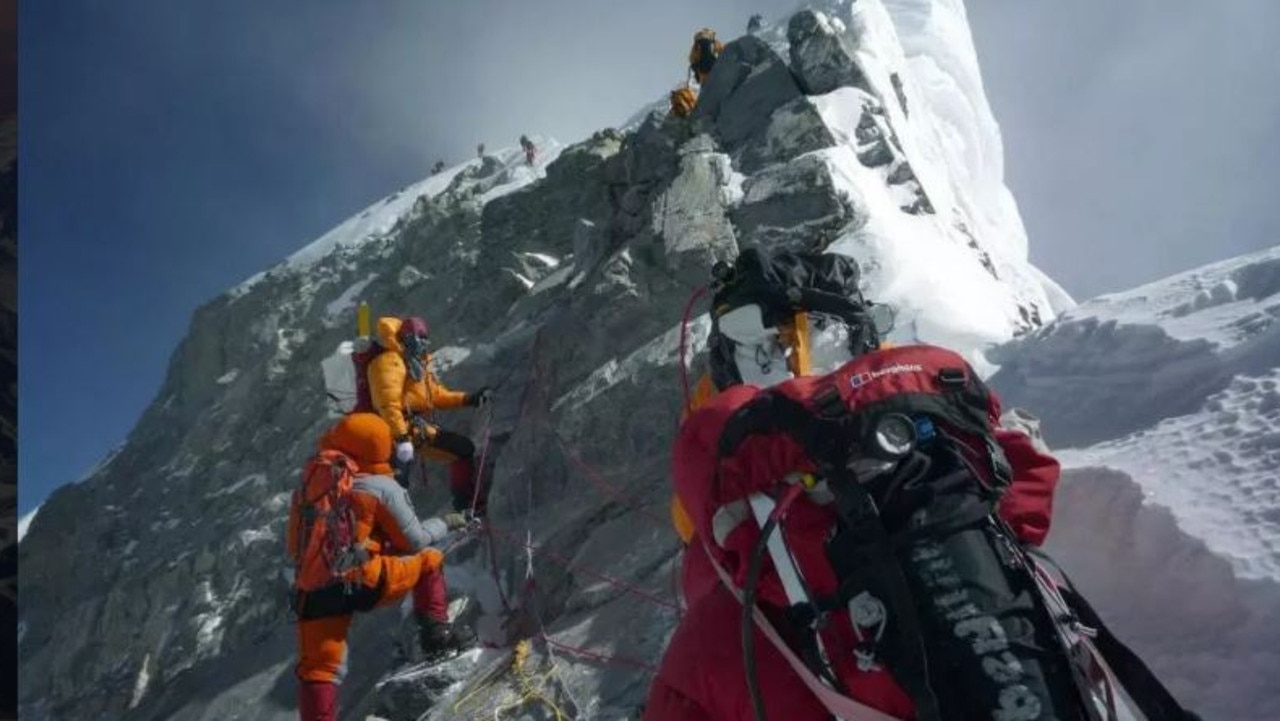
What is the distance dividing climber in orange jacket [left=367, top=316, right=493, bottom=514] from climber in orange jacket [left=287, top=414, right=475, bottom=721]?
51.2 inches

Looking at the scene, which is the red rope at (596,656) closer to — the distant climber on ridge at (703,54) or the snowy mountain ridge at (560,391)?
the snowy mountain ridge at (560,391)

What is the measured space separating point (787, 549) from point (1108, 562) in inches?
87.0

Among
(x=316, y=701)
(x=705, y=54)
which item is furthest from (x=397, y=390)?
(x=705, y=54)

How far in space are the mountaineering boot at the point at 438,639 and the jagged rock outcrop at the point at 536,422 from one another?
23cm

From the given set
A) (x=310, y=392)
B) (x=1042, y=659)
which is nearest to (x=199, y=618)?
(x=310, y=392)

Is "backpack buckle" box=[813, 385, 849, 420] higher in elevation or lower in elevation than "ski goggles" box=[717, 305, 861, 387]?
lower

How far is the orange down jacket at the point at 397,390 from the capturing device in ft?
23.5

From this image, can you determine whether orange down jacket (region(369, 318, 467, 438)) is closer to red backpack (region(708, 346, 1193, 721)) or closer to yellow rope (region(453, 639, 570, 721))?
yellow rope (region(453, 639, 570, 721))

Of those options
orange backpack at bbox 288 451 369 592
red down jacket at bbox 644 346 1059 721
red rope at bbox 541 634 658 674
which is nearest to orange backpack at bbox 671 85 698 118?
orange backpack at bbox 288 451 369 592

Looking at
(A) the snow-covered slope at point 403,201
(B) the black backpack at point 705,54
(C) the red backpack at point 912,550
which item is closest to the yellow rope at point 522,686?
(C) the red backpack at point 912,550

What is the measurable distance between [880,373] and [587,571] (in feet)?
15.0

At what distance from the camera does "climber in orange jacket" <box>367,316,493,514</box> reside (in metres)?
7.19

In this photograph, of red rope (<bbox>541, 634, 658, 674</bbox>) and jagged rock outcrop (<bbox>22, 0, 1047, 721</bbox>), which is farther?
jagged rock outcrop (<bbox>22, 0, 1047, 721</bbox>)

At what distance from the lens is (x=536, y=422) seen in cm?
852
